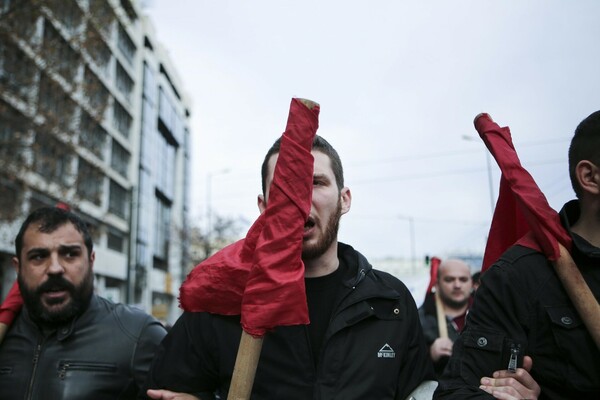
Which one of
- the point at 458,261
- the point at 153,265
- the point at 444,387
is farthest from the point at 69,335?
the point at 153,265

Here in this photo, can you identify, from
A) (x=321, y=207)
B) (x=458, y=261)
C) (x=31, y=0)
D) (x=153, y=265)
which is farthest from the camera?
(x=153, y=265)

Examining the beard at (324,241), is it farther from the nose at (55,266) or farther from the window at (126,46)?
the window at (126,46)

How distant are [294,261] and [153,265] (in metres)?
49.3

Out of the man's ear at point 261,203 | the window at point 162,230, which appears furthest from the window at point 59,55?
the window at point 162,230

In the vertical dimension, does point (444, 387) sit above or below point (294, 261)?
below

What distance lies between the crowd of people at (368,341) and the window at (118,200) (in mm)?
36336

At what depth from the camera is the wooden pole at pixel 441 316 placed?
225 inches

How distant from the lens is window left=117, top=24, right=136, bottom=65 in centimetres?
4159

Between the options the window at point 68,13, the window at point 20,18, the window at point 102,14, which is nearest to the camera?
the window at point 20,18

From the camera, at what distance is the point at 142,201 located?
4578cm

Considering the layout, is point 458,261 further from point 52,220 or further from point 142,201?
point 142,201

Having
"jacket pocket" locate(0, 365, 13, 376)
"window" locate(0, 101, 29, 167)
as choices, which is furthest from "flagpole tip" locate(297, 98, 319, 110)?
"window" locate(0, 101, 29, 167)

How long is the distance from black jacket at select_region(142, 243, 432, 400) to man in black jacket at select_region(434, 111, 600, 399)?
0.83ft

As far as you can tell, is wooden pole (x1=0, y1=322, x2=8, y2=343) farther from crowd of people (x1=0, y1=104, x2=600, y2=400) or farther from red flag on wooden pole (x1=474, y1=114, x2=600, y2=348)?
red flag on wooden pole (x1=474, y1=114, x2=600, y2=348)
